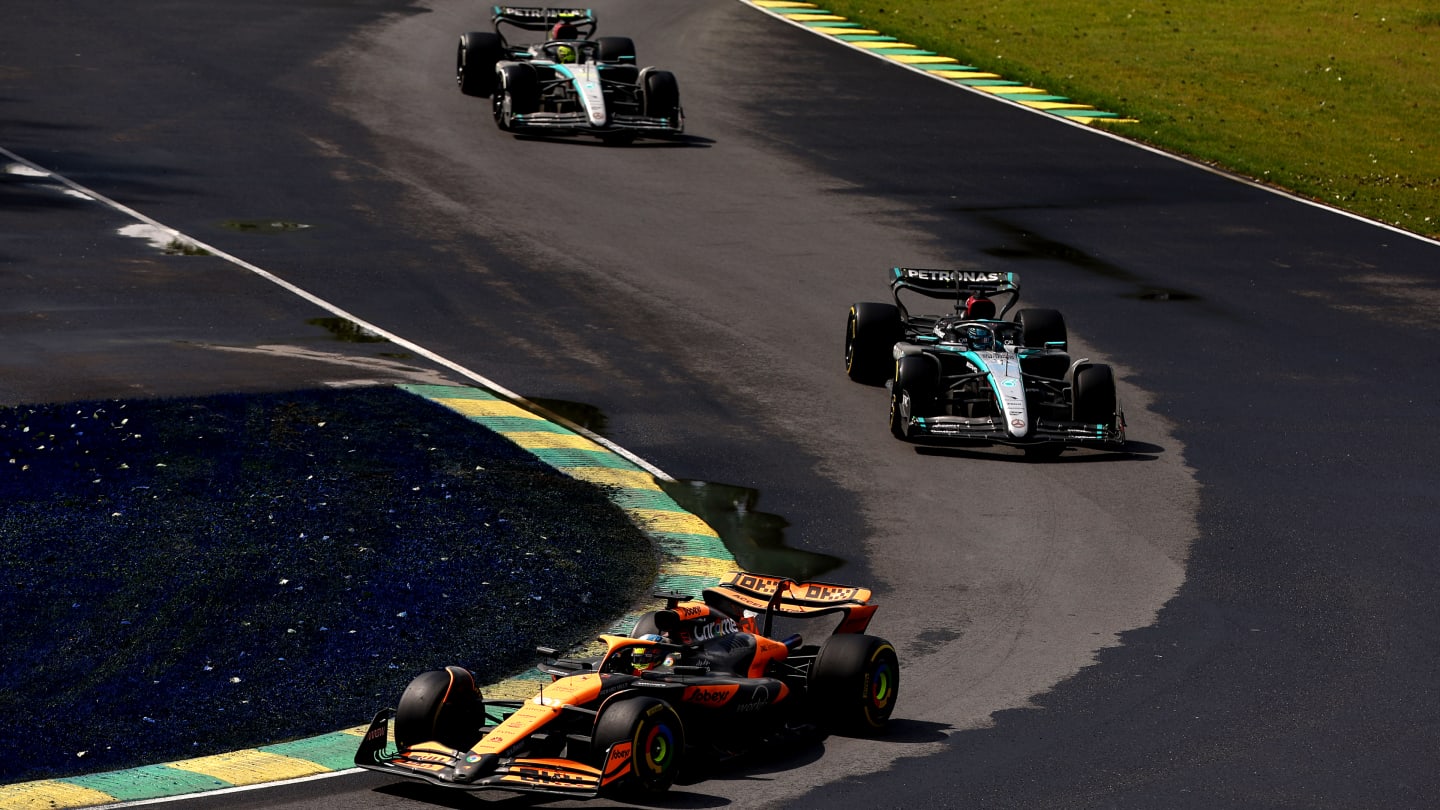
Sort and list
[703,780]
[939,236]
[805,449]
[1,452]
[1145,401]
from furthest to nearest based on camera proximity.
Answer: [939,236]
[1145,401]
[805,449]
[1,452]
[703,780]

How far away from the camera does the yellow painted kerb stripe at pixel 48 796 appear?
40.1 feet

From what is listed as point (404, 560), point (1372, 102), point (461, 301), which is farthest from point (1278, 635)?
point (1372, 102)

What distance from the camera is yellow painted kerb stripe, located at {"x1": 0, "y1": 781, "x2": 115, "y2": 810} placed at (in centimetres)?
1223

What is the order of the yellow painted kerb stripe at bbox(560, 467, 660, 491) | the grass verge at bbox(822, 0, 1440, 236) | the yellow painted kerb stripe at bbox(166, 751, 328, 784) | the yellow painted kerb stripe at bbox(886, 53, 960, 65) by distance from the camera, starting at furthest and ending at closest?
1. the yellow painted kerb stripe at bbox(886, 53, 960, 65)
2. the grass verge at bbox(822, 0, 1440, 236)
3. the yellow painted kerb stripe at bbox(560, 467, 660, 491)
4. the yellow painted kerb stripe at bbox(166, 751, 328, 784)

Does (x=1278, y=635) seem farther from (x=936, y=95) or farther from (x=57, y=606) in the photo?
(x=936, y=95)

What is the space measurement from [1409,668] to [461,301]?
49.7 feet

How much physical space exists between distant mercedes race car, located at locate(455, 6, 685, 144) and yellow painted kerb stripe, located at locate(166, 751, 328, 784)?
77.5ft

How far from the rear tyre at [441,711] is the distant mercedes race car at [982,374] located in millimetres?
10110

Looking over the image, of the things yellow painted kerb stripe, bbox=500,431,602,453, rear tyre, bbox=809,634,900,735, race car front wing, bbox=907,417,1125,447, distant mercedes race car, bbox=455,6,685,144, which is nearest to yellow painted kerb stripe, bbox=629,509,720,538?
A: yellow painted kerb stripe, bbox=500,431,602,453

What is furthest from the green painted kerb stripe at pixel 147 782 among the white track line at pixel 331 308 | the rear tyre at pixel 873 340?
the rear tyre at pixel 873 340

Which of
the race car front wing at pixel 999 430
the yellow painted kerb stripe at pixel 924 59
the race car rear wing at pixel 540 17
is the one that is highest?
the race car rear wing at pixel 540 17

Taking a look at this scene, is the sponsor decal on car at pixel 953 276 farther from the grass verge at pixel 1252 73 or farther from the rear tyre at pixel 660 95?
the grass verge at pixel 1252 73

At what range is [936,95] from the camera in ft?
137

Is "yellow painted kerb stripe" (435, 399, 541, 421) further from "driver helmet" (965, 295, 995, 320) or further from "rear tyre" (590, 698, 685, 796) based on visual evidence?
"rear tyre" (590, 698, 685, 796)
